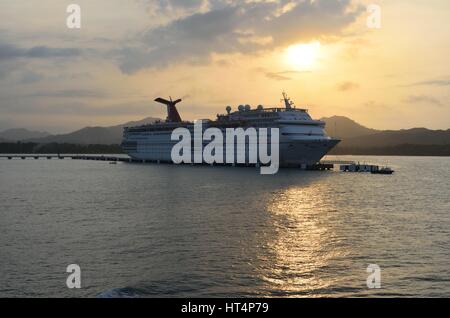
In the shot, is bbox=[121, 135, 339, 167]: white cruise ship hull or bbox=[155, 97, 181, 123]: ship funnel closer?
bbox=[121, 135, 339, 167]: white cruise ship hull

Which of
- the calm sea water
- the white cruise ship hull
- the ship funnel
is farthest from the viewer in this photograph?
the ship funnel

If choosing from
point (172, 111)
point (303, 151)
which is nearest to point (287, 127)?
point (303, 151)

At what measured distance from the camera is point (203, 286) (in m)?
18.2

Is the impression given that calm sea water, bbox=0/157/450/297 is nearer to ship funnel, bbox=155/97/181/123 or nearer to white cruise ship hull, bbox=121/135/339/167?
white cruise ship hull, bbox=121/135/339/167

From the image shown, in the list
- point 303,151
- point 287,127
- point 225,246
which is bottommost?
point 225,246

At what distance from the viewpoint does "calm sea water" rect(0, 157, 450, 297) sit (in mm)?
18250

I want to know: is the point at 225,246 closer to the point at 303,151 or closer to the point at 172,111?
the point at 303,151

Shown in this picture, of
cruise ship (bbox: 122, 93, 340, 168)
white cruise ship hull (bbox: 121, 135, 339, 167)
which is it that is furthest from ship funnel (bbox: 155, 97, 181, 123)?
white cruise ship hull (bbox: 121, 135, 339, 167)

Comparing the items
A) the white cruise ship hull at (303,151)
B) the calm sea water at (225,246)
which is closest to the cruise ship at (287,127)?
the white cruise ship hull at (303,151)

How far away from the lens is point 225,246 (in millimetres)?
24719

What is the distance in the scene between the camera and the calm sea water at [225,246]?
59.9 ft

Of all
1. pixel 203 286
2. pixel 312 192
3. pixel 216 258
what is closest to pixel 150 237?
pixel 216 258
